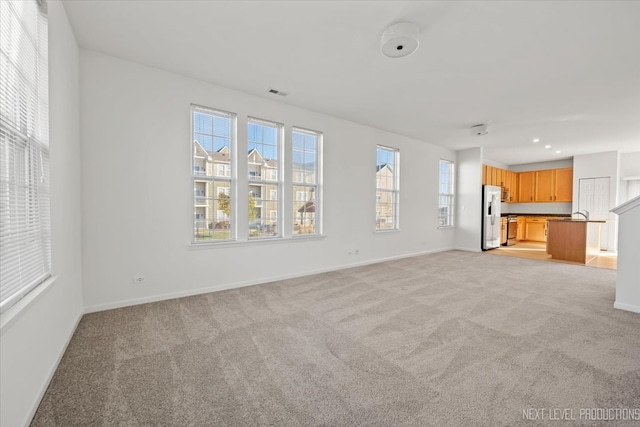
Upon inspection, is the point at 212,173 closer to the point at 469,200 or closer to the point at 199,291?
the point at 199,291

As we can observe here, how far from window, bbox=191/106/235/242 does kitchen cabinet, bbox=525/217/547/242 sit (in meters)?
10.2

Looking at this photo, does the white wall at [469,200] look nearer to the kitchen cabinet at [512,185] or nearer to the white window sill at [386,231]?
the white window sill at [386,231]

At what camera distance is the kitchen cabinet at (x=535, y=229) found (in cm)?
929

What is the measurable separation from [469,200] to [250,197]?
20.4 feet

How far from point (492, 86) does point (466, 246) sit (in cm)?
507

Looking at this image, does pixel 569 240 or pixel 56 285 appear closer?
pixel 56 285

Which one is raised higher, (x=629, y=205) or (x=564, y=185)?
(x=564, y=185)

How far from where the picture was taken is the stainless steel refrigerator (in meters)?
7.46

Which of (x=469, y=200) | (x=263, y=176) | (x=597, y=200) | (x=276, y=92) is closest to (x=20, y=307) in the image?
(x=263, y=176)

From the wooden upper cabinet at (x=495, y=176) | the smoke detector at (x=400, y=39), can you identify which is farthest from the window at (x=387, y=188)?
the wooden upper cabinet at (x=495, y=176)

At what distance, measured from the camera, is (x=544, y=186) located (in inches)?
353

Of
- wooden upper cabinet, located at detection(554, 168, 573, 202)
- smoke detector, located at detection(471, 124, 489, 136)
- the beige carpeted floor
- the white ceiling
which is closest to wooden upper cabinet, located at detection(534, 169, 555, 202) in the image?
wooden upper cabinet, located at detection(554, 168, 573, 202)

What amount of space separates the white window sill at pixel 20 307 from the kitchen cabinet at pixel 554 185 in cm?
1156

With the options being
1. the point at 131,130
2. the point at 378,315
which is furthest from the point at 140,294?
the point at 378,315
